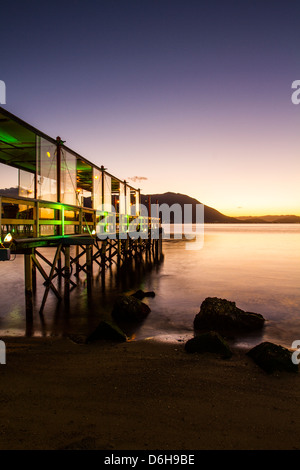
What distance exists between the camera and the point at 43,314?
10.3m

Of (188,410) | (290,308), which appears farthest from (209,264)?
(188,410)

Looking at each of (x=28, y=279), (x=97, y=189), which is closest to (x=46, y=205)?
(x=28, y=279)

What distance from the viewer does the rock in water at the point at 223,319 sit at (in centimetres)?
862

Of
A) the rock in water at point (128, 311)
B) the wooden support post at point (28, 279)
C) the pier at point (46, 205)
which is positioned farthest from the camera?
the rock in water at point (128, 311)

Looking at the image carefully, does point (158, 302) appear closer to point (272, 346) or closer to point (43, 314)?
point (43, 314)

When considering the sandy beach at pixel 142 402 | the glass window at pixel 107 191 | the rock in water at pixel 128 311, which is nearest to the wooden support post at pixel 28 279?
the rock in water at pixel 128 311

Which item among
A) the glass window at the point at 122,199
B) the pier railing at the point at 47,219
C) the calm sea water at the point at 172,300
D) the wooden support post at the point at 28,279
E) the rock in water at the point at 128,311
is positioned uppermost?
the glass window at the point at 122,199

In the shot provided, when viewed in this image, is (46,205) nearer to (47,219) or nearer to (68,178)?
(47,219)

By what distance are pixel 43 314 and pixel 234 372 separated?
7449 mm

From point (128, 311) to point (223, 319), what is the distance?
3213 millimetres

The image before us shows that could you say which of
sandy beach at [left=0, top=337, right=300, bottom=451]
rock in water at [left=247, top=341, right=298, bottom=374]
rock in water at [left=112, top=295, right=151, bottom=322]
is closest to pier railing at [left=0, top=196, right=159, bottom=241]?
rock in water at [left=112, top=295, right=151, bottom=322]

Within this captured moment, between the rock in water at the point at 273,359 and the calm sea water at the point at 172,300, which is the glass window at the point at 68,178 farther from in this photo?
the rock in water at the point at 273,359

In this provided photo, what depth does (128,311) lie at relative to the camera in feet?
31.8

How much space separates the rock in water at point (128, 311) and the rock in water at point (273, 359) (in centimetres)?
461
